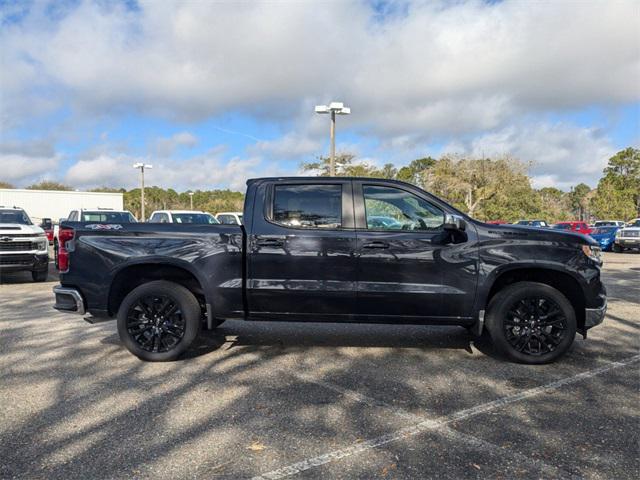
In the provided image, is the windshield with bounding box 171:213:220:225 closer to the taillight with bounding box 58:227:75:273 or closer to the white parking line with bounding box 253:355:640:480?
the taillight with bounding box 58:227:75:273

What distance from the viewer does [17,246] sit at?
10.9 m

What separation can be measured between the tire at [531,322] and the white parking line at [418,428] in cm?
38

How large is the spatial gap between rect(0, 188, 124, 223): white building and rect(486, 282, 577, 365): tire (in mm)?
38134

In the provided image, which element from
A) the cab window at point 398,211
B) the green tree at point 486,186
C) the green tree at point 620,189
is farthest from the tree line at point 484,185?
the cab window at point 398,211

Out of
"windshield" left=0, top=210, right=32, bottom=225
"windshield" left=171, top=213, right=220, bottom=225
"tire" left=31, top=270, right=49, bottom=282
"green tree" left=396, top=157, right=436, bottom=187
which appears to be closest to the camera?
"tire" left=31, top=270, right=49, bottom=282

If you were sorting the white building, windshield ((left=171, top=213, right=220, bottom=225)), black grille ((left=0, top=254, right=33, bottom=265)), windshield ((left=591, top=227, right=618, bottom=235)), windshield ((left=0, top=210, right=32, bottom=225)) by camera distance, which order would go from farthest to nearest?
the white building, windshield ((left=591, top=227, right=618, bottom=235)), windshield ((left=171, top=213, right=220, bottom=225)), windshield ((left=0, top=210, right=32, bottom=225)), black grille ((left=0, top=254, right=33, bottom=265))

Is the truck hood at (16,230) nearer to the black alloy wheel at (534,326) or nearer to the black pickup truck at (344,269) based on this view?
the black pickup truck at (344,269)

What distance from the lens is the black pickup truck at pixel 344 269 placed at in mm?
4930

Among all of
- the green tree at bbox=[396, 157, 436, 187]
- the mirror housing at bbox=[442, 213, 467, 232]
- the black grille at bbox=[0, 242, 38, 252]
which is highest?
the green tree at bbox=[396, 157, 436, 187]

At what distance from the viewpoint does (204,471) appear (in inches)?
115

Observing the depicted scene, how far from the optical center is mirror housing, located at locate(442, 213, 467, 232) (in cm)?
479

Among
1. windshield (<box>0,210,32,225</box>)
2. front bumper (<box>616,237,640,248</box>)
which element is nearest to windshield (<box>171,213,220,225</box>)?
windshield (<box>0,210,32,225</box>)

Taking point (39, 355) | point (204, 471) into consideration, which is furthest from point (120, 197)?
point (204, 471)

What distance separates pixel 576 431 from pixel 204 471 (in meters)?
2.53
